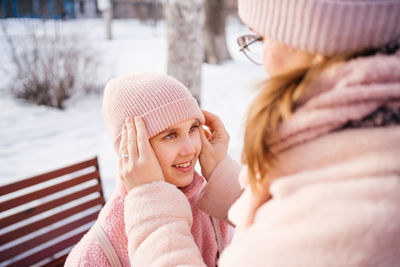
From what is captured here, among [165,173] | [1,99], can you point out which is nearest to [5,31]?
[1,99]

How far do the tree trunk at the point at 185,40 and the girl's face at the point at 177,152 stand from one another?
1.91 metres

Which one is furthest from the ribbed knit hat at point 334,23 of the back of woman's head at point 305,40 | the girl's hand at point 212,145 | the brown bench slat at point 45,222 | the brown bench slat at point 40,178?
the brown bench slat at point 45,222

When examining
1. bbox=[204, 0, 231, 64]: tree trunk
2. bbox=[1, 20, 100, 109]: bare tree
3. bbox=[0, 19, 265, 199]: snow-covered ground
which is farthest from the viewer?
bbox=[204, 0, 231, 64]: tree trunk

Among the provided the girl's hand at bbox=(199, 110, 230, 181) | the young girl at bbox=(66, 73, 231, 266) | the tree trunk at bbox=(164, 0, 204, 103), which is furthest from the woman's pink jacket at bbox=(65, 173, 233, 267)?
the tree trunk at bbox=(164, 0, 204, 103)

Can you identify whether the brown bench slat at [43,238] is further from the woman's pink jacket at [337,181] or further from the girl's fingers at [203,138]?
the woman's pink jacket at [337,181]

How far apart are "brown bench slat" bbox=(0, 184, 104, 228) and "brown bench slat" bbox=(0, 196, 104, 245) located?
0.07m

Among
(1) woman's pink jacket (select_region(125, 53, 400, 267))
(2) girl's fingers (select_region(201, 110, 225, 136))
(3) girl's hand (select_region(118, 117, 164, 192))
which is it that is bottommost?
(2) girl's fingers (select_region(201, 110, 225, 136))

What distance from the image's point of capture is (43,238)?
2.12 meters

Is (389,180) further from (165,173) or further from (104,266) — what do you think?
(104,266)

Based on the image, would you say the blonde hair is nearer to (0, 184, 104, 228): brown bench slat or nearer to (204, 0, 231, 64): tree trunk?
(0, 184, 104, 228): brown bench slat

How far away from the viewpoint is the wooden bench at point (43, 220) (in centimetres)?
197

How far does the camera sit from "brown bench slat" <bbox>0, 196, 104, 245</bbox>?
6.50ft

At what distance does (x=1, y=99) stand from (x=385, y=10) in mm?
7560

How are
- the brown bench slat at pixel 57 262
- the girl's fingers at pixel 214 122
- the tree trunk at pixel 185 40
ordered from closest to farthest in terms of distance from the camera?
1. the girl's fingers at pixel 214 122
2. the brown bench slat at pixel 57 262
3. the tree trunk at pixel 185 40
